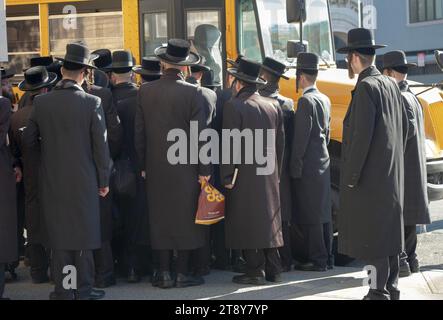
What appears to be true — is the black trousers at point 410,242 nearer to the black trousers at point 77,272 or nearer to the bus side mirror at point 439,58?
the bus side mirror at point 439,58

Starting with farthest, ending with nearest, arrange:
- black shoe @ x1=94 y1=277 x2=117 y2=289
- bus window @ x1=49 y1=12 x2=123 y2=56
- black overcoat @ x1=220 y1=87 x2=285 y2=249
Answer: bus window @ x1=49 y1=12 x2=123 y2=56, black shoe @ x1=94 y1=277 x2=117 y2=289, black overcoat @ x1=220 y1=87 x2=285 y2=249

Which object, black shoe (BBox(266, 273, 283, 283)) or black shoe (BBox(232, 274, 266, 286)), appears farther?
black shoe (BBox(266, 273, 283, 283))

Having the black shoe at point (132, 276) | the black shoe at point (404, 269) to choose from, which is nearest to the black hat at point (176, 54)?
the black shoe at point (132, 276)

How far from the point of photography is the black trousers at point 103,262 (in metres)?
7.32

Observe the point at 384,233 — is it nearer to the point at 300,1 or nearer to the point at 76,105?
the point at 76,105

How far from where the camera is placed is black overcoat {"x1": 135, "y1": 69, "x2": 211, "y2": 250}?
23.4 feet

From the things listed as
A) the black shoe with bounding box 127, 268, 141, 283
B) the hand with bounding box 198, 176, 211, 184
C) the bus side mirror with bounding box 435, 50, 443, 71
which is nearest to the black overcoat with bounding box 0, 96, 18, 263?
the black shoe with bounding box 127, 268, 141, 283

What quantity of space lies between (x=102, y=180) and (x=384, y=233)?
2198mm

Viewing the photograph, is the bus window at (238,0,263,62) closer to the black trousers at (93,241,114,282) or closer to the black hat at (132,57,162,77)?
the black hat at (132,57,162,77)

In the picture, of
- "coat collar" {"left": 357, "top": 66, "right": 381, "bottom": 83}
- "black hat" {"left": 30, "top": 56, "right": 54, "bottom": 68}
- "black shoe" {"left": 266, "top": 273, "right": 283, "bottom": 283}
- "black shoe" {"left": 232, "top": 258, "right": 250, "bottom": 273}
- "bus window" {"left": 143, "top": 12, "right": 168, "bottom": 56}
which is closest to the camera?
"coat collar" {"left": 357, "top": 66, "right": 381, "bottom": 83}

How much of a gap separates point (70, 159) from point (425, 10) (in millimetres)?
32630

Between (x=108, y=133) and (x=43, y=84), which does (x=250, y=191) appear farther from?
(x=43, y=84)

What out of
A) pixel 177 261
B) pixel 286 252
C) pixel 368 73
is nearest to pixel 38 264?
pixel 177 261
